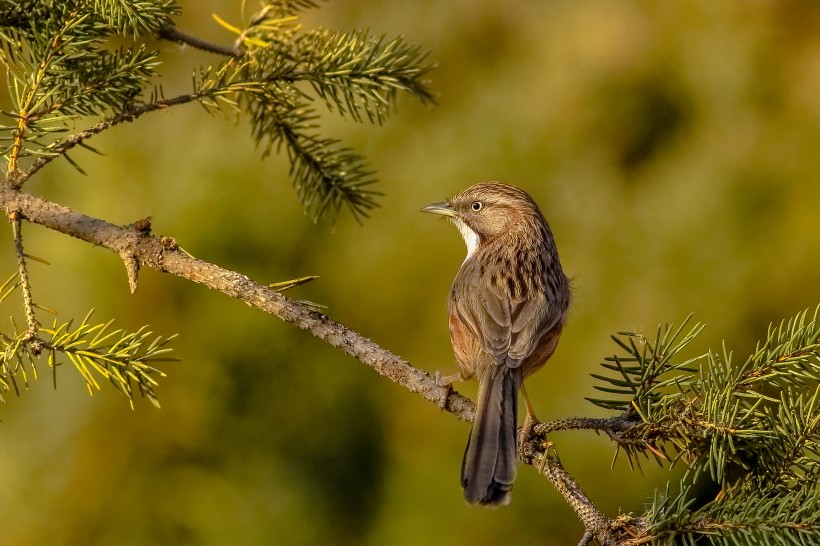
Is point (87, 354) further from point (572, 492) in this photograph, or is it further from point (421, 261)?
point (421, 261)

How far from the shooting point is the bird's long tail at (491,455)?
292 centimetres

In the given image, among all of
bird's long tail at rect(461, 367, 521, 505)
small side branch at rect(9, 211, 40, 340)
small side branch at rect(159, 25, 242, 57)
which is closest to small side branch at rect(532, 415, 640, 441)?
bird's long tail at rect(461, 367, 521, 505)

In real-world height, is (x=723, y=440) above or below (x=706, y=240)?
below

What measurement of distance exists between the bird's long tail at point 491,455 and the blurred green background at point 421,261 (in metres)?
1.43

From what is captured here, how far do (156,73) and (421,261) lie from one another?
2.43 meters

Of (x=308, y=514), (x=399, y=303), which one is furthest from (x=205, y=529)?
(x=399, y=303)

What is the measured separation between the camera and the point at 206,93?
332 cm

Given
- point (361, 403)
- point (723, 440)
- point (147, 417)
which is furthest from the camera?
point (361, 403)

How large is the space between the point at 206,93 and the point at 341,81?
544 mm

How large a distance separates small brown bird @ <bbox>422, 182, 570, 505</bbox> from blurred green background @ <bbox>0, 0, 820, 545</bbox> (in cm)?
41

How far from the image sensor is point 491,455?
296 cm

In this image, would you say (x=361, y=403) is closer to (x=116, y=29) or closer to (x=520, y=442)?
(x=520, y=442)

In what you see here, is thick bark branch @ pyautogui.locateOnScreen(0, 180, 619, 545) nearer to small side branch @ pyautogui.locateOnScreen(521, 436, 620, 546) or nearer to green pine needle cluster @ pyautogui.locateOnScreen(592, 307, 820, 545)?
small side branch @ pyautogui.locateOnScreen(521, 436, 620, 546)

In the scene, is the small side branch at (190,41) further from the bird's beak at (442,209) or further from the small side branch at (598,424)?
the small side branch at (598,424)
